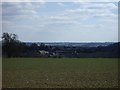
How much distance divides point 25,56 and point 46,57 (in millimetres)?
3876

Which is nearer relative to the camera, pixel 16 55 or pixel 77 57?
pixel 77 57

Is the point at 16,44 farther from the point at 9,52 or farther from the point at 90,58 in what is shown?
the point at 90,58

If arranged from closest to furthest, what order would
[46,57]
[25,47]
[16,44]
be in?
[25,47], [16,44], [46,57]

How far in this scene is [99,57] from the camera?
186 ft

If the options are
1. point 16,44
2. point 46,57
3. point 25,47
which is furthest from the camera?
point 46,57

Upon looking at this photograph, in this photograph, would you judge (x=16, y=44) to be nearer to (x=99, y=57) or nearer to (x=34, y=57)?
(x=34, y=57)

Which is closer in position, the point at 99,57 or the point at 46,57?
the point at 99,57

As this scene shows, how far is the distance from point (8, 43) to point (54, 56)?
8.69m

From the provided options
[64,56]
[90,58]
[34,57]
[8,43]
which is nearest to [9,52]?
[8,43]

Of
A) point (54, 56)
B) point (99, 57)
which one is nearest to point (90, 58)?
point (99, 57)

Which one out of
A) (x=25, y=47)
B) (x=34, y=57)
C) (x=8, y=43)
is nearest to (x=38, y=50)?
(x=25, y=47)

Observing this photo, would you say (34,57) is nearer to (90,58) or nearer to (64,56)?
(64,56)

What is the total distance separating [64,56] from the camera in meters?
59.5

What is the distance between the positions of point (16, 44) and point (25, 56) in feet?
13.7
